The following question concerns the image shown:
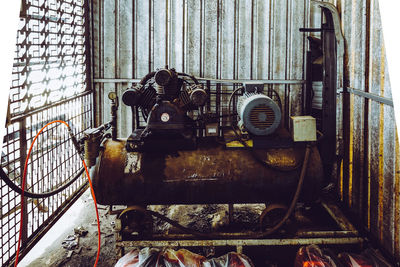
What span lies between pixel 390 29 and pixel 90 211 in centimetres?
391

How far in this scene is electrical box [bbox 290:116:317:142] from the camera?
3.07 m

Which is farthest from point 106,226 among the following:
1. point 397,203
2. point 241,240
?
point 397,203

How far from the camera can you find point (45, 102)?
3.34 m

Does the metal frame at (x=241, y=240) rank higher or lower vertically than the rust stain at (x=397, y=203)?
lower

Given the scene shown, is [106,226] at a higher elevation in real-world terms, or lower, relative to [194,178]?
lower

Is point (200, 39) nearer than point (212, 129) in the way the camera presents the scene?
No

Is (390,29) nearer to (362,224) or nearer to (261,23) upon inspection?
(362,224)

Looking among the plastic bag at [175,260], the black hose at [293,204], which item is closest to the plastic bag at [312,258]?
the black hose at [293,204]

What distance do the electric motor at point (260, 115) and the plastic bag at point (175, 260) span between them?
124cm

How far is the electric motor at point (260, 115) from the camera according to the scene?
119 inches

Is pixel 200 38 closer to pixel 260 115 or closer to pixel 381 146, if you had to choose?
pixel 260 115

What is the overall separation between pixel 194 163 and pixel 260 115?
833 millimetres

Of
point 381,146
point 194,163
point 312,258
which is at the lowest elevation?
point 312,258

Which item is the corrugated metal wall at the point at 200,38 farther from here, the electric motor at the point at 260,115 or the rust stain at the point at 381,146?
the rust stain at the point at 381,146
